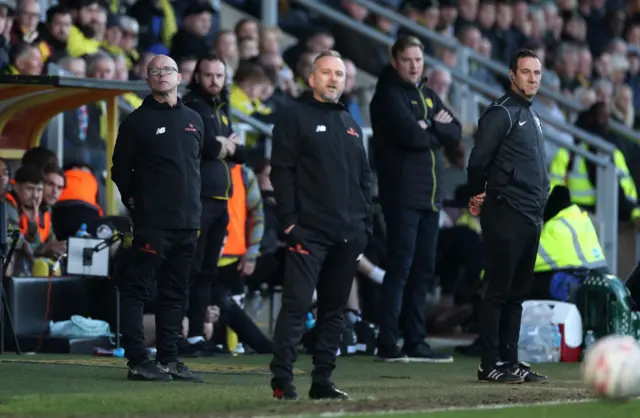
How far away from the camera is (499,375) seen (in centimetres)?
1117

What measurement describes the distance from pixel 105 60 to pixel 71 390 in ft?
19.6

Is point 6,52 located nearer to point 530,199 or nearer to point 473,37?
point 530,199

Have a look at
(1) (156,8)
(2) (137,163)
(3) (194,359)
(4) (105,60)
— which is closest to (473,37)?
(1) (156,8)

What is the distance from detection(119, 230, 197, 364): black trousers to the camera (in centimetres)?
1059

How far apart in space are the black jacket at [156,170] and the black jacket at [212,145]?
6.19 feet

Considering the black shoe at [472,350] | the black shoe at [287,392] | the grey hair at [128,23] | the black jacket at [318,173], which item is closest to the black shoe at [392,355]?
the black shoe at [472,350]

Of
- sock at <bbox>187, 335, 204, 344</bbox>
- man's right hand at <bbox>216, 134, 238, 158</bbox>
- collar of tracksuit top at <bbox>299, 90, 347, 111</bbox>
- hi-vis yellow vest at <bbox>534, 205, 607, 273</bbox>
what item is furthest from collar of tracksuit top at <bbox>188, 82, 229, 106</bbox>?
collar of tracksuit top at <bbox>299, 90, 347, 111</bbox>

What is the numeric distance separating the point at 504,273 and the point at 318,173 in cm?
239

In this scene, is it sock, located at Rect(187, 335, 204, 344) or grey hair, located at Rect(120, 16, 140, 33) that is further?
grey hair, located at Rect(120, 16, 140, 33)

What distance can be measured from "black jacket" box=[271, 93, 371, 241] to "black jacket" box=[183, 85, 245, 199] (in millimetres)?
3324

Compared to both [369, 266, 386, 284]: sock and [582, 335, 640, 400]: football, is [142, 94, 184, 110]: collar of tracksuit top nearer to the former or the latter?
[582, 335, 640, 400]: football

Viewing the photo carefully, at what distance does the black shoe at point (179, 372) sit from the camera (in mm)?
10664

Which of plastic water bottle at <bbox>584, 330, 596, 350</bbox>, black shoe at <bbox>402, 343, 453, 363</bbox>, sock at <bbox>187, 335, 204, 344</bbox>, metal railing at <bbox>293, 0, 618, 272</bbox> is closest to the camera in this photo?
sock at <bbox>187, 335, 204, 344</bbox>

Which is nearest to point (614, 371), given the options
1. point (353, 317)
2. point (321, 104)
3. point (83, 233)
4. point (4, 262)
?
point (321, 104)
